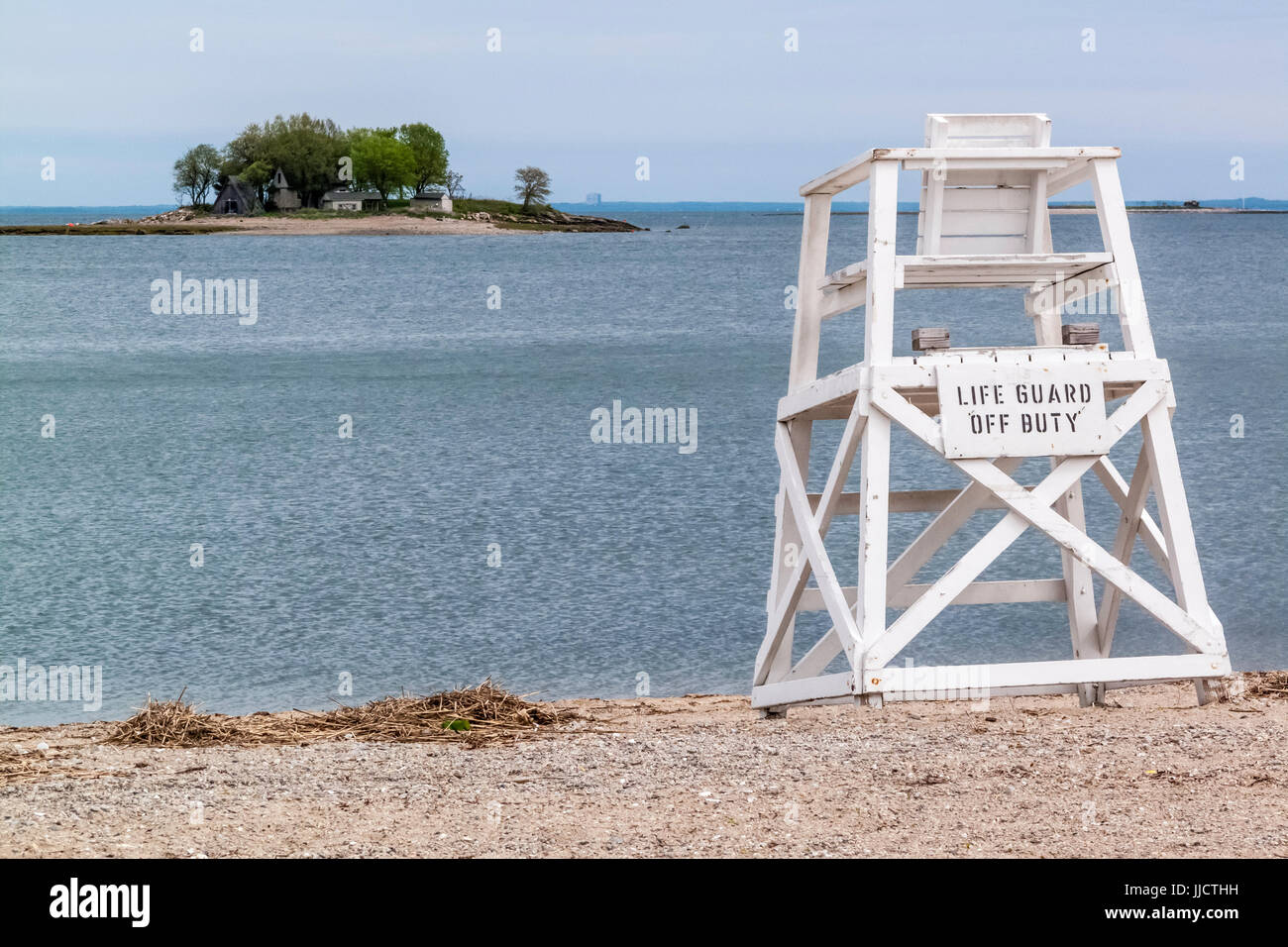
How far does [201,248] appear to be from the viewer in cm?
12762

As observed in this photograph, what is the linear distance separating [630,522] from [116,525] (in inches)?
309

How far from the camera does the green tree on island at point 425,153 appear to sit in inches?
6993

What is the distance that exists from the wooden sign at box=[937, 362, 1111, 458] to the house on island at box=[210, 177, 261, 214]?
6611 inches

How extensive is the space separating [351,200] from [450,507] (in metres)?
150

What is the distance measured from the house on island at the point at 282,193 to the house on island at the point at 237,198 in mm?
1849

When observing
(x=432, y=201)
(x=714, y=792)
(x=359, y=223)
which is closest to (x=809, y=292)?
(x=714, y=792)

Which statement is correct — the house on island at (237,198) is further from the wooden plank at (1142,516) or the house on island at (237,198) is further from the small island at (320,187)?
the wooden plank at (1142,516)

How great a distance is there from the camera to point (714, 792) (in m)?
7.66

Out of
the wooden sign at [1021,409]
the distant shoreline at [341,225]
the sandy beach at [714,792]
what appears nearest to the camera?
A: the sandy beach at [714,792]

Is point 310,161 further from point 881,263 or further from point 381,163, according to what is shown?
point 881,263

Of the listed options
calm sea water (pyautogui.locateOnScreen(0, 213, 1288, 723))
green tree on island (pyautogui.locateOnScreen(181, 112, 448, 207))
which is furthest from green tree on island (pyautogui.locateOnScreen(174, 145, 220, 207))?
calm sea water (pyautogui.locateOnScreen(0, 213, 1288, 723))

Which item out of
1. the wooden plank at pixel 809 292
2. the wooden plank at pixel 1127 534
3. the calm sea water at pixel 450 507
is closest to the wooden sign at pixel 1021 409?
the wooden plank at pixel 1127 534

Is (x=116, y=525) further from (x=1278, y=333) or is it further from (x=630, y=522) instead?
(x=1278, y=333)

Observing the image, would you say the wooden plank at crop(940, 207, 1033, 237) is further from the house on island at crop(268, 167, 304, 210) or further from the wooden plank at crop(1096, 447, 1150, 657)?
the house on island at crop(268, 167, 304, 210)
